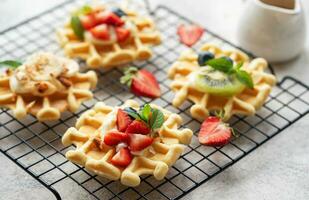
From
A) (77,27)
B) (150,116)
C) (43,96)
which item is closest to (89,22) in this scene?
(77,27)

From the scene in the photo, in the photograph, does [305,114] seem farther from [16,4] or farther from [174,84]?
[16,4]

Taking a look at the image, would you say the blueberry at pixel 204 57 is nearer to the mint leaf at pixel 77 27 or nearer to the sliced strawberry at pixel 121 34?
the sliced strawberry at pixel 121 34

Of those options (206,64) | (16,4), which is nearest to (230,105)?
(206,64)

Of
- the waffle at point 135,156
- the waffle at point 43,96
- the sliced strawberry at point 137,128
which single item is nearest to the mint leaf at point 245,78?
the waffle at point 135,156

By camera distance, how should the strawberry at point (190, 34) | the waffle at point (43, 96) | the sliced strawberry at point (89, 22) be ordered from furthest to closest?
the strawberry at point (190, 34)
the sliced strawberry at point (89, 22)
the waffle at point (43, 96)

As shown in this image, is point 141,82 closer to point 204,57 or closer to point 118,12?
point 204,57
